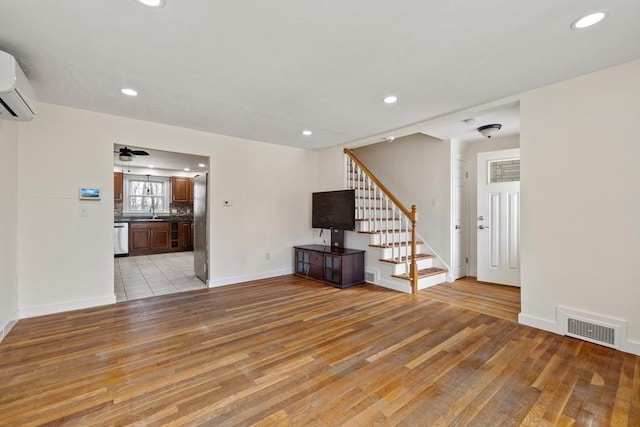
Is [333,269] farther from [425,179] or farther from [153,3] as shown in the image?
[153,3]

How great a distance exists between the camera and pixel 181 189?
345 inches

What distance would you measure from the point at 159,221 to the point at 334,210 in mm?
5699

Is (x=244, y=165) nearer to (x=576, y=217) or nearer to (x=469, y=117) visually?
(x=469, y=117)

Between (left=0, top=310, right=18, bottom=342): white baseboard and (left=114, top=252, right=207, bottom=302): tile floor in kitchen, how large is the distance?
0.95 meters

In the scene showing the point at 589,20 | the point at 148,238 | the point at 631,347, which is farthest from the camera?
the point at 148,238

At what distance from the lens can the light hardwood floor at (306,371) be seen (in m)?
1.69

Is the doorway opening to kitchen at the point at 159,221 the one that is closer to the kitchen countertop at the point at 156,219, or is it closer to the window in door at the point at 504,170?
the kitchen countertop at the point at 156,219

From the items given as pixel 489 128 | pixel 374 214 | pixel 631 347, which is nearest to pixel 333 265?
pixel 374 214

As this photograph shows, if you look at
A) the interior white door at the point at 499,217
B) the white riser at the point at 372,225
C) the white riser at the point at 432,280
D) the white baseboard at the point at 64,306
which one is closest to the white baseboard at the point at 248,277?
the white baseboard at the point at 64,306

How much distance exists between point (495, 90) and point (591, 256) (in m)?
1.81

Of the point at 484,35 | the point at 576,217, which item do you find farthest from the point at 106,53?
the point at 576,217

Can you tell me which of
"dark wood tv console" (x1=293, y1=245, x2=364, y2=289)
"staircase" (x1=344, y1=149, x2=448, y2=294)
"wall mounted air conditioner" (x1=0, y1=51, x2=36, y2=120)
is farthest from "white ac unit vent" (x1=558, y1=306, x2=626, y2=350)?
"wall mounted air conditioner" (x1=0, y1=51, x2=36, y2=120)

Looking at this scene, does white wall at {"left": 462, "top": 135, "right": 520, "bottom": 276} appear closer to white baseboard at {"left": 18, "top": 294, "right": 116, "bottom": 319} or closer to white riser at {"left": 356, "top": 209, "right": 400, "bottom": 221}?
white riser at {"left": 356, "top": 209, "right": 400, "bottom": 221}

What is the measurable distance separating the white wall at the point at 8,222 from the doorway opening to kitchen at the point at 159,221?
1.52 m
